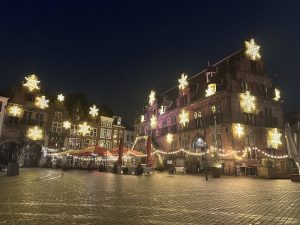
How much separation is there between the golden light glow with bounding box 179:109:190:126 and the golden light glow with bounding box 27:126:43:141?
2703 centimetres

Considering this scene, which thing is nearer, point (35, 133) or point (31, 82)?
point (35, 133)

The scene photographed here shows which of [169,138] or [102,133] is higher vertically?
[102,133]

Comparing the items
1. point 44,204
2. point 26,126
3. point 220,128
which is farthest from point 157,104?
point 44,204

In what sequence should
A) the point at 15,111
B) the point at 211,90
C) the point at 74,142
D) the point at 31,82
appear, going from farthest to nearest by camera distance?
1. the point at 74,142
2. the point at 31,82
3. the point at 15,111
4. the point at 211,90

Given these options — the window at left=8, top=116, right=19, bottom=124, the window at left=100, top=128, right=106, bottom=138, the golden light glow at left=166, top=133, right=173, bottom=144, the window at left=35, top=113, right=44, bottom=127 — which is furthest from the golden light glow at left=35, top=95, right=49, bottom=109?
the golden light glow at left=166, top=133, right=173, bottom=144

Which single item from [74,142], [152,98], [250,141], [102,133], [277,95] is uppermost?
[152,98]

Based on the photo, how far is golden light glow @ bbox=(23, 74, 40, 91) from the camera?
1874 inches

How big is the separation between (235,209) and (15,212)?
6.11 m

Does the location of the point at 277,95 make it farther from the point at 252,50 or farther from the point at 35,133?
the point at 35,133

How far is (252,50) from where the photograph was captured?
36781mm

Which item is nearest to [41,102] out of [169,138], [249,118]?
[169,138]

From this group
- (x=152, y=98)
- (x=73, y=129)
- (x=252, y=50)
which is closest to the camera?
(x=252, y=50)

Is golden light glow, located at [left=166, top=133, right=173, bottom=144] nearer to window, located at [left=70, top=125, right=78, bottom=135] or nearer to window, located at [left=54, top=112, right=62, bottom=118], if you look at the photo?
window, located at [left=70, top=125, right=78, bottom=135]

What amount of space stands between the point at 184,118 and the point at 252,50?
14.2 m
